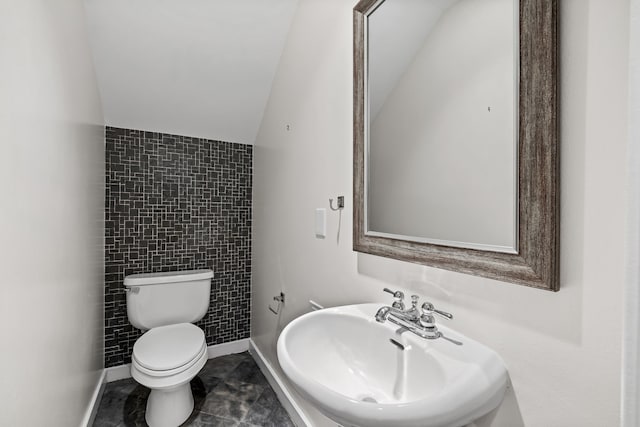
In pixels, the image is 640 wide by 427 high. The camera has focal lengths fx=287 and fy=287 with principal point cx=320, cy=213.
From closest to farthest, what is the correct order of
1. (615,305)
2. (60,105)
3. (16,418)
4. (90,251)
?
(615,305), (16,418), (60,105), (90,251)

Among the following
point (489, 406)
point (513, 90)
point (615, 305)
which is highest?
point (513, 90)

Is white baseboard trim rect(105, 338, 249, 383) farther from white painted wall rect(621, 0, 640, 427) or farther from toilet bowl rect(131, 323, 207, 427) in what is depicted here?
white painted wall rect(621, 0, 640, 427)

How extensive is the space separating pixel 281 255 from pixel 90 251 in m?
1.08

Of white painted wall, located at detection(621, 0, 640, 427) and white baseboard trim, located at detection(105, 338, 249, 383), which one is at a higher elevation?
white painted wall, located at detection(621, 0, 640, 427)

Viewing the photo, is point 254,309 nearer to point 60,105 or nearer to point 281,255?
point 281,255

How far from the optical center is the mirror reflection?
72cm

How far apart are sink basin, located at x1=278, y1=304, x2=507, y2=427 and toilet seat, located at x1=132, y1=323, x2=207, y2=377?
0.99 meters

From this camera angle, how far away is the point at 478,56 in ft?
2.58

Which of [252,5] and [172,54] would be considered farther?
[172,54]

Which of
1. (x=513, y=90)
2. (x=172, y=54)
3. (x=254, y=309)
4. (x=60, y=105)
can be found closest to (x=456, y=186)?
(x=513, y=90)

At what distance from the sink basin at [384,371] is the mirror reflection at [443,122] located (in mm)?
290

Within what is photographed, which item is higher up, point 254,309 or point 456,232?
point 456,232

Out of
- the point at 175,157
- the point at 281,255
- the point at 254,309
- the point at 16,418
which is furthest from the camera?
the point at 254,309

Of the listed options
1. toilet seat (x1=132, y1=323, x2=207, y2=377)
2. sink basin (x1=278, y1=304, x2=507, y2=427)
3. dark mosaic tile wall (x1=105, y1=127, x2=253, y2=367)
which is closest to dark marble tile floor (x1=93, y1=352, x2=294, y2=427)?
dark mosaic tile wall (x1=105, y1=127, x2=253, y2=367)
